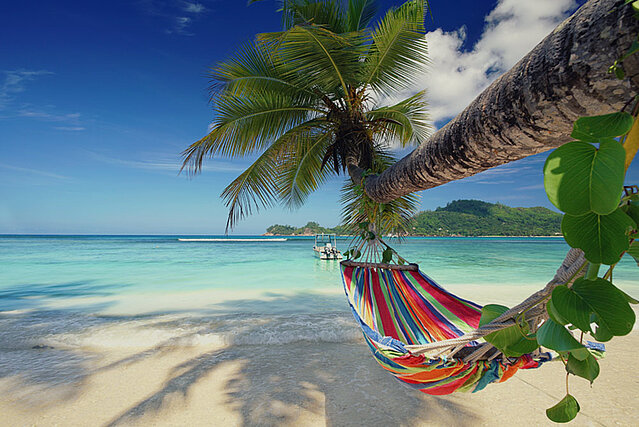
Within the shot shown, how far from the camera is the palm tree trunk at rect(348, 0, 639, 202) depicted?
0.39 meters

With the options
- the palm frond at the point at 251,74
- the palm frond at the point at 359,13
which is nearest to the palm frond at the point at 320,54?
the palm frond at the point at 251,74

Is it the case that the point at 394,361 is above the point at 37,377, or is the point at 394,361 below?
above

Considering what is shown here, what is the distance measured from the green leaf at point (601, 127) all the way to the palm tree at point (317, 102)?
2.13m

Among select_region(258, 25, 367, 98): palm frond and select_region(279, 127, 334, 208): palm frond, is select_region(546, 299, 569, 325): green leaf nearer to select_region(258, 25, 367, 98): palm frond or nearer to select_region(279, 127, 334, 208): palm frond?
select_region(258, 25, 367, 98): palm frond

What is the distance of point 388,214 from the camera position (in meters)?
3.58

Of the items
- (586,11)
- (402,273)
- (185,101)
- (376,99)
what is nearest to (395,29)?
(376,99)

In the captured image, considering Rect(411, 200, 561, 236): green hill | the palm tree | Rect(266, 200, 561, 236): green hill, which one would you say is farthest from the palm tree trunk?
Rect(411, 200, 561, 236): green hill

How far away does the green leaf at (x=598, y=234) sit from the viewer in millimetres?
191

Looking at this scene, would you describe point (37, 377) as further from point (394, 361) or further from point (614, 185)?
point (614, 185)

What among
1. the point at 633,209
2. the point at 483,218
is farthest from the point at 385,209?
the point at 483,218

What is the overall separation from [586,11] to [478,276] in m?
8.41

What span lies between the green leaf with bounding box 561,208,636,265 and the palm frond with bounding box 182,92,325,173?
3.28m

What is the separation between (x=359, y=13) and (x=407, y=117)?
4.11ft

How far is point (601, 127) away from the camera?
0.63 feet
